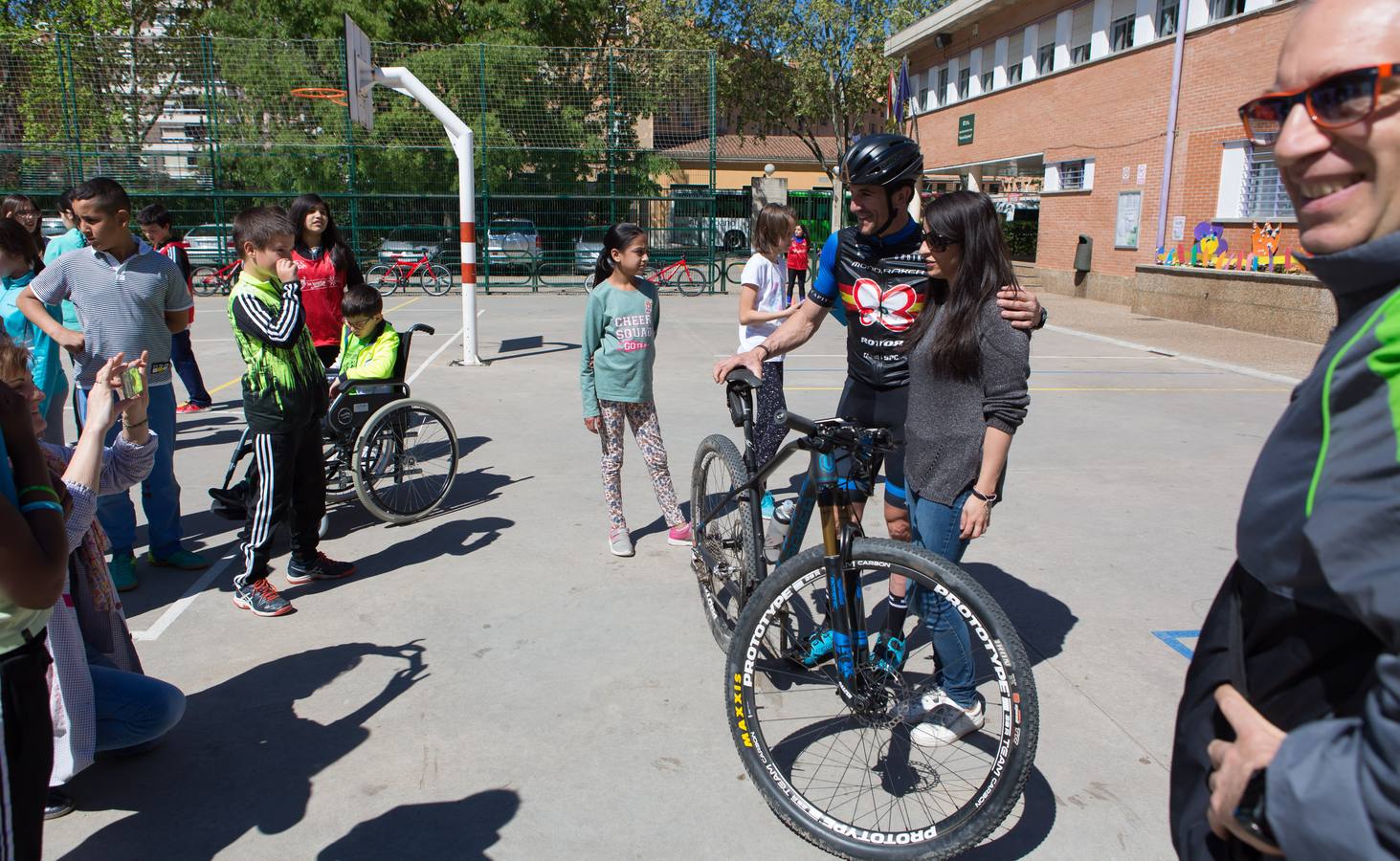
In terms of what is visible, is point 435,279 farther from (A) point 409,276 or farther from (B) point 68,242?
(B) point 68,242

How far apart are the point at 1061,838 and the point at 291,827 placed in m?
2.25

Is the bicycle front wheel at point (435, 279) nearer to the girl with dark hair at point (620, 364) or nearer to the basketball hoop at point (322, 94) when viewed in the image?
the basketball hoop at point (322, 94)

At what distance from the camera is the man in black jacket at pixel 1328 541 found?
1011 millimetres

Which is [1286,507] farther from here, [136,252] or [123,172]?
[123,172]

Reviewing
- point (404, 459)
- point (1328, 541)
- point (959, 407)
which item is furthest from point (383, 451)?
point (1328, 541)

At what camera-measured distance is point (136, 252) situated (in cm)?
474

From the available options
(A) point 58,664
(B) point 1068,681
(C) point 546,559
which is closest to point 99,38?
(C) point 546,559

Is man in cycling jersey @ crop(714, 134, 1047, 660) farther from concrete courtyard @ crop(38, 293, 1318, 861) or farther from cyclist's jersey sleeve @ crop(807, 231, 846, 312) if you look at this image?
concrete courtyard @ crop(38, 293, 1318, 861)

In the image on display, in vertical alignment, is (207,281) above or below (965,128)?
below

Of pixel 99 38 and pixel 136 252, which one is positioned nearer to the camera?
pixel 136 252

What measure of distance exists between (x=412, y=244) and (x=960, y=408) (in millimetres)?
19675

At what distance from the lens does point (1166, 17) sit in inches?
775

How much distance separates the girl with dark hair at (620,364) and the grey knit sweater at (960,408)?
2.07 metres

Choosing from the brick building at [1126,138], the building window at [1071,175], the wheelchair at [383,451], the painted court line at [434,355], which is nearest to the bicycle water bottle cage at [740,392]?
the wheelchair at [383,451]
